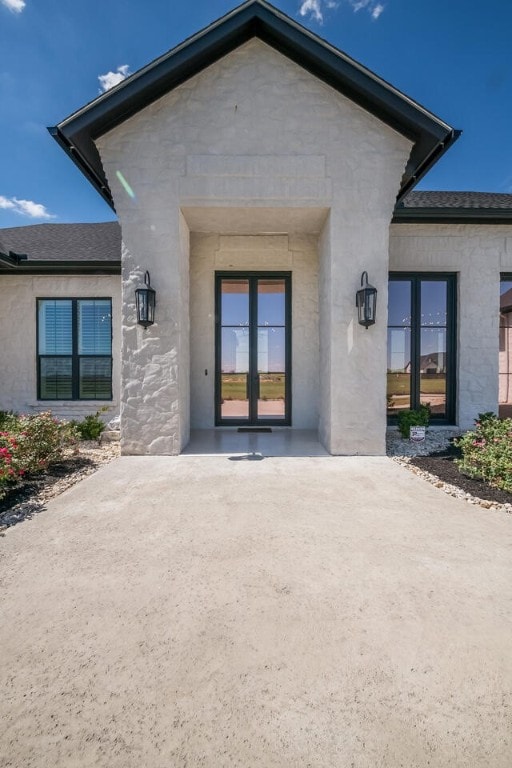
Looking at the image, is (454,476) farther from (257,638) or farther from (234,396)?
(234,396)

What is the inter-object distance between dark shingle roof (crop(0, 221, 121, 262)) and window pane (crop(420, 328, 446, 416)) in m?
7.22

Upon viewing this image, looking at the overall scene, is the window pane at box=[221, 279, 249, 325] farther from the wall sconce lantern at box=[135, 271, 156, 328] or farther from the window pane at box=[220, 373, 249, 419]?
the wall sconce lantern at box=[135, 271, 156, 328]

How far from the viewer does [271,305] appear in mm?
8109

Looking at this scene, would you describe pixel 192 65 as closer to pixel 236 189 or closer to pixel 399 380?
pixel 236 189

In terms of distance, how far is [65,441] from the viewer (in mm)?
6039

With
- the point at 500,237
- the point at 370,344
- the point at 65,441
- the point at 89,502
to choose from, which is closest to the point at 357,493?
the point at 370,344

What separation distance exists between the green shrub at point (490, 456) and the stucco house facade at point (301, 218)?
1356 millimetres

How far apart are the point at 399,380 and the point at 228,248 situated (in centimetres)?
476

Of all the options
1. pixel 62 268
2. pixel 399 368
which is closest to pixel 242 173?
pixel 62 268

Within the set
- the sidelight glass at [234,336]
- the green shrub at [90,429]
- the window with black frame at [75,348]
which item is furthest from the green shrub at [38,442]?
the sidelight glass at [234,336]

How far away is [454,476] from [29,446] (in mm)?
5961

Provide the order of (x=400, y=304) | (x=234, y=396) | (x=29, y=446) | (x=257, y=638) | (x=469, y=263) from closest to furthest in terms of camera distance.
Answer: (x=257, y=638) → (x=29, y=446) → (x=469, y=263) → (x=400, y=304) → (x=234, y=396)

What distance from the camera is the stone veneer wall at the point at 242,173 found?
5.80 metres

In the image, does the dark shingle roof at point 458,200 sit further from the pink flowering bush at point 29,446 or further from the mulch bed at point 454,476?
the pink flowering bush at point 29,446
